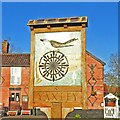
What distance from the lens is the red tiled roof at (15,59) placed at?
30672mm

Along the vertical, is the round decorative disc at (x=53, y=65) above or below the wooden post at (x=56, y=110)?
above

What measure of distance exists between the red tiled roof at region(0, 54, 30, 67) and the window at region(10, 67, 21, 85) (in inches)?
20.6

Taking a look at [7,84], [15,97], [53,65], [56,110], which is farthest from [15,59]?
[56,110]

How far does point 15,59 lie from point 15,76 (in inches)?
73.7

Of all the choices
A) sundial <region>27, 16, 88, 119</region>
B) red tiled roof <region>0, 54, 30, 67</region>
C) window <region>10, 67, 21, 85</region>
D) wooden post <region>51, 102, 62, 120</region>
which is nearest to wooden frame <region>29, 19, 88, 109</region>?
sundial <region>27, 16, 88, 119</region>

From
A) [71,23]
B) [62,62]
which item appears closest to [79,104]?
[62,62]

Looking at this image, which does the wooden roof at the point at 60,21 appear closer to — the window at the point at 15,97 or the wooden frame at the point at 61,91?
the wooden frame at the point at 61,91

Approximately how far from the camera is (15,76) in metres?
30.7

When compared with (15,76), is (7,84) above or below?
below

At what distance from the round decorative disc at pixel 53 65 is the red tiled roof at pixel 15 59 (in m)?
22.0

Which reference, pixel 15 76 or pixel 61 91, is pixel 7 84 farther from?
pixel 61 91

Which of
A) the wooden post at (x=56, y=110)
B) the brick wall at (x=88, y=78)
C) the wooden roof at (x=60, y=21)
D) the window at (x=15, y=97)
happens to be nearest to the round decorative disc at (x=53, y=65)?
the wooden post at (x=56, y=110)

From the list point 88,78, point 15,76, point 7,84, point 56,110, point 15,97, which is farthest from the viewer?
point 7,84

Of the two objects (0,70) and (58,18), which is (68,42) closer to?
(58,18)
